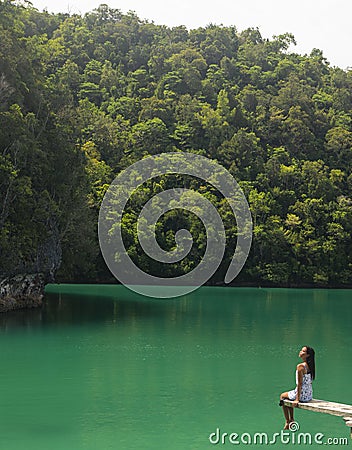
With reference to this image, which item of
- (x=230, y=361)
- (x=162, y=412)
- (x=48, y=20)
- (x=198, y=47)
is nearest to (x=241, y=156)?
(x=198, y=47)

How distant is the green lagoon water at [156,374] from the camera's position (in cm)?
1061

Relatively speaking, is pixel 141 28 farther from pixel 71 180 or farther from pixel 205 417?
pixel 205 417

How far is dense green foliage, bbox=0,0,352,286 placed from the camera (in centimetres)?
2780

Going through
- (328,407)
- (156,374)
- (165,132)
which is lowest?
(156,374)

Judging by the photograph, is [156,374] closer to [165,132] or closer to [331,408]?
[331,408]

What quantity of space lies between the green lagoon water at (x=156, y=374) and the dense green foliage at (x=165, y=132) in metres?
5.19

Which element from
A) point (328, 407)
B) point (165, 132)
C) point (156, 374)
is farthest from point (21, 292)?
point (165, 132)

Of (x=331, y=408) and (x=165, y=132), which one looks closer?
(x=331, y=408)

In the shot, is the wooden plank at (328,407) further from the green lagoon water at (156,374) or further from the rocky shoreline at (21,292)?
the rocky shoreline at (21,292)

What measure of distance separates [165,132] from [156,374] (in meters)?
43.0

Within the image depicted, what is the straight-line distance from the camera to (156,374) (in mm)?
15023

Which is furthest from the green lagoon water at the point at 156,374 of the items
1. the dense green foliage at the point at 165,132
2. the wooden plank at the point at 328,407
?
the dense green foliage at the point at 165,132

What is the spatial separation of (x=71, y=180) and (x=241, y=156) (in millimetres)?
28124

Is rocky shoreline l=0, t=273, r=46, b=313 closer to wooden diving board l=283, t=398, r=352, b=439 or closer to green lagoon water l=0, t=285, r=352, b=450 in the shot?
green lagoon water l=0, t=285, r=352, b=450
